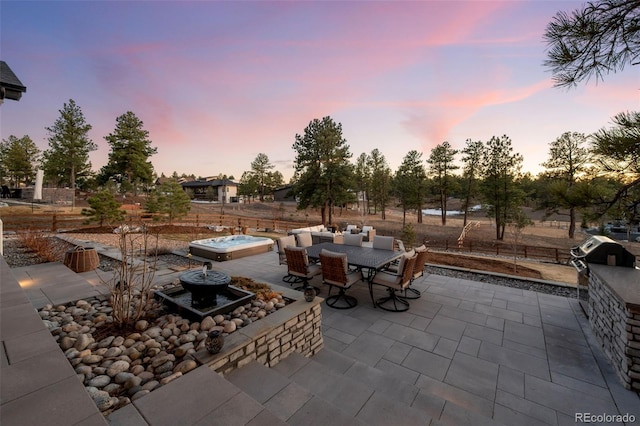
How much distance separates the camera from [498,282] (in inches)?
235

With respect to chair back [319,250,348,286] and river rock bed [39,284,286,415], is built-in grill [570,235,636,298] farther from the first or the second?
river rock bed [39,284,286,415]

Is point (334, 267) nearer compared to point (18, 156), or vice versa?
point (334, 267)

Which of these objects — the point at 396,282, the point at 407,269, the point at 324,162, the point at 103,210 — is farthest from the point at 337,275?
the point at 324,162

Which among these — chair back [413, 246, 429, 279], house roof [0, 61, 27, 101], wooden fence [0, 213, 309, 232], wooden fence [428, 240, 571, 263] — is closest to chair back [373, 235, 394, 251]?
chair back [413, 246, 429, 279]

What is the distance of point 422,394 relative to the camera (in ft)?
7.88

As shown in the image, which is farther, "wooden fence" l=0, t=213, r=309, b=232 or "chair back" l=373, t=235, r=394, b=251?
"wooden fence" l=0, t=213, r=309, b=232

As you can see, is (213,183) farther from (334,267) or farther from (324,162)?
(334,267)

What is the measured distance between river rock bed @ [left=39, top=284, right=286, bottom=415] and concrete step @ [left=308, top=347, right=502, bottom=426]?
3.68ft

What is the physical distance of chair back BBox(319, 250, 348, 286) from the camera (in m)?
4.35

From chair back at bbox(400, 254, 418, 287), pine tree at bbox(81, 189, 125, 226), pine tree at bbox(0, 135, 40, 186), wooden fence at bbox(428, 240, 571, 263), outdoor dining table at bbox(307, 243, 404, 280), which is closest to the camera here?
chair back at bbox(400, 254, 418, 287)

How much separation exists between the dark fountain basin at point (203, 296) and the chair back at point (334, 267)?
151cm

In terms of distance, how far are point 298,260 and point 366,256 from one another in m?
1.40

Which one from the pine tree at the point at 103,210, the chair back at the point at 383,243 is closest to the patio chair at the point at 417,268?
the chair back at the point at 383,243

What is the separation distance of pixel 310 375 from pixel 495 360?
2335 mm
